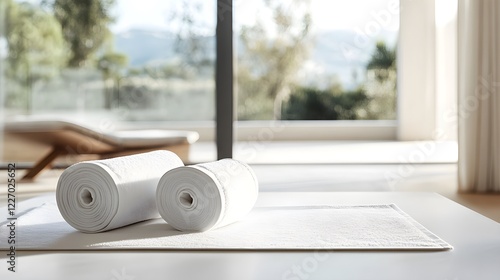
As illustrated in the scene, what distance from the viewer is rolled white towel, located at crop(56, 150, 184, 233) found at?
2.66 metres

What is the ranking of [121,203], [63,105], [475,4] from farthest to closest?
[63,105], [475,4], [121,203]

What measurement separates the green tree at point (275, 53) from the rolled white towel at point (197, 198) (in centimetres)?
414

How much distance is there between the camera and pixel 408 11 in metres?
6.30

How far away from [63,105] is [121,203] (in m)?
2.84

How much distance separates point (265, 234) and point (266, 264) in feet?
1.48

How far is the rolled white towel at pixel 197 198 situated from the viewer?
2.63 metres

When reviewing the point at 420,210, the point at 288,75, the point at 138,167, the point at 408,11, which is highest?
the point at 408,11

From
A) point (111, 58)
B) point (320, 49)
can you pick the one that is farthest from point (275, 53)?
point (111, 58)

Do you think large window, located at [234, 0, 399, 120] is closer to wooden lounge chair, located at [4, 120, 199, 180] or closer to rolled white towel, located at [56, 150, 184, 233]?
wooden lounge chair, located at [4, 120, 199, 180]

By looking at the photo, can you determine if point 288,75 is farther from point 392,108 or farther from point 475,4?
point 475,4

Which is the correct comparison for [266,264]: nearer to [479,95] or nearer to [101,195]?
[101,195]

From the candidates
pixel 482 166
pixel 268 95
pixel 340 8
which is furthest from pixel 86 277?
pixel 268 95

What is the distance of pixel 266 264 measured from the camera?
7.06 feet

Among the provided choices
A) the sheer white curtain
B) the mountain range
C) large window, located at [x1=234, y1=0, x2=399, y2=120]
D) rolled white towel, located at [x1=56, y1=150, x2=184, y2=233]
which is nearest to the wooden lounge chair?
the mountain range
